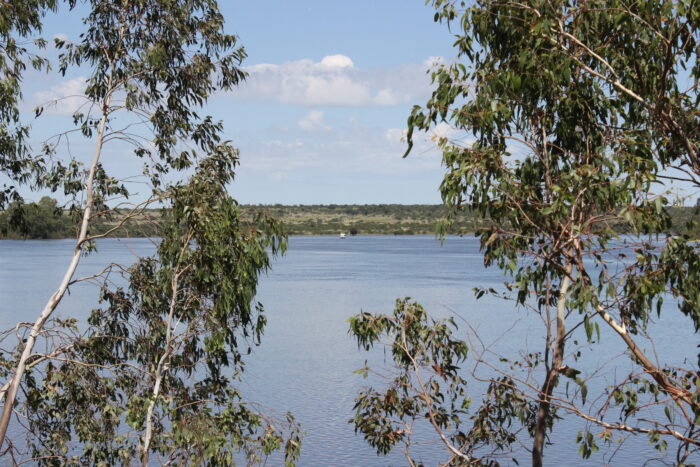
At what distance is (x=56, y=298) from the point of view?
8.37 metres

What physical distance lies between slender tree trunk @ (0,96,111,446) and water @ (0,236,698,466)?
57 cm

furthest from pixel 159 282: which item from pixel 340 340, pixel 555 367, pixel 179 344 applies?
pixel 340 340

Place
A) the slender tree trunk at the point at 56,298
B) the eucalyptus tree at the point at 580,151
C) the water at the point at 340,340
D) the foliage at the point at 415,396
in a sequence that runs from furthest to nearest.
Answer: the water at the point at 340,340, the slender tree trunk at the point at 56,298, the foliage at the point at 415,396, the eucalyptus tree at the point at 580,151

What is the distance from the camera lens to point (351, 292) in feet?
120

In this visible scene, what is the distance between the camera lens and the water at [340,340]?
48.2 ft

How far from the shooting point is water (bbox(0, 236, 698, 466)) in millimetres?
14680

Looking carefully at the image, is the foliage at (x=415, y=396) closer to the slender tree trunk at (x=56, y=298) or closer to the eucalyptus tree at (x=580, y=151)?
the eucalyptus tree at (x=580, y=151)

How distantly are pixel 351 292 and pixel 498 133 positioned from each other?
1193 inches

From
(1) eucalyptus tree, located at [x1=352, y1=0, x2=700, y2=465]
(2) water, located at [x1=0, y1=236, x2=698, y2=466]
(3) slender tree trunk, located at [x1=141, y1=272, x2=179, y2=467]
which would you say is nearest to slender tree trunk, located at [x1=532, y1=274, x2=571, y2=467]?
(1) eucalyptus tree, located at [x1=352, y1=0, x2=700, y2=465]

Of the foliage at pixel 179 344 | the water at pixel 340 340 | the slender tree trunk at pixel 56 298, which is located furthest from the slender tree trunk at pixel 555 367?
the slender tree trunk at pixel 56 298

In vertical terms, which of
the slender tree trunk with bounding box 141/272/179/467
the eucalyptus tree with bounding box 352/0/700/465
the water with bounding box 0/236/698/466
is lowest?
the water with bounding box 0/236/698/466

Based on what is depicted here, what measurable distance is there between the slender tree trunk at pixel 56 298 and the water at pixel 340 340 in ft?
1.88

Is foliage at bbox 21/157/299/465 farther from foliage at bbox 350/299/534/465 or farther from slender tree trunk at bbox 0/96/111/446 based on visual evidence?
foliage at bbox 350/299/534/465

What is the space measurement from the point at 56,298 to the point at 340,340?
54.4 feet
